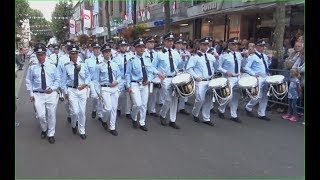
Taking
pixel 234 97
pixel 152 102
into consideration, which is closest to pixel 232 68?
pixel 234 97

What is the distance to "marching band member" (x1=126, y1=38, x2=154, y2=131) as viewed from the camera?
947 centimetres

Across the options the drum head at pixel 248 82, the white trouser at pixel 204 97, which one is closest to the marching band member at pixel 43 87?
the white trouser at pixel 204 97

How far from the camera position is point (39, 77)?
27.3ft

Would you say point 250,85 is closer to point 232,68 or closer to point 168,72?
point 232,68

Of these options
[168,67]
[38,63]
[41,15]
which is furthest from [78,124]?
[41,15]

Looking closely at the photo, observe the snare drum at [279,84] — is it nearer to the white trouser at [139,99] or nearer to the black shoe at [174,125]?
the black shoe at [174,125]

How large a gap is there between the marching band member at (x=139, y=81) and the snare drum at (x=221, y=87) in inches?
55.1

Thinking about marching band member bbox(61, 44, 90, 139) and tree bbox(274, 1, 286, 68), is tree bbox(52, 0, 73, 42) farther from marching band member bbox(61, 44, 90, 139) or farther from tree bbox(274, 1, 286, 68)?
marching band member bbox(61, 44, 90, 139)

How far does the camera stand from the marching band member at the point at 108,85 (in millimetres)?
9125

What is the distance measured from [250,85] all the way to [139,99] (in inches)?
98.8

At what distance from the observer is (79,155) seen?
7438 millimetres

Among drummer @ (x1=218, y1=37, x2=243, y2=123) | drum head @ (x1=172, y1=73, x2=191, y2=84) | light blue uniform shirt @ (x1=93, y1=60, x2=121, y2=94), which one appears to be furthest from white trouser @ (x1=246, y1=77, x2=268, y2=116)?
light blue uniform shirt @ (x1=93, y1=60, x2=121, y2=94)

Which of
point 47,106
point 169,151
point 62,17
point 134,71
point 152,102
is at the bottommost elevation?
point 169,151

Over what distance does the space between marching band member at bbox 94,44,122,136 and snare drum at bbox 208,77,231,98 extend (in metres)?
2.06
